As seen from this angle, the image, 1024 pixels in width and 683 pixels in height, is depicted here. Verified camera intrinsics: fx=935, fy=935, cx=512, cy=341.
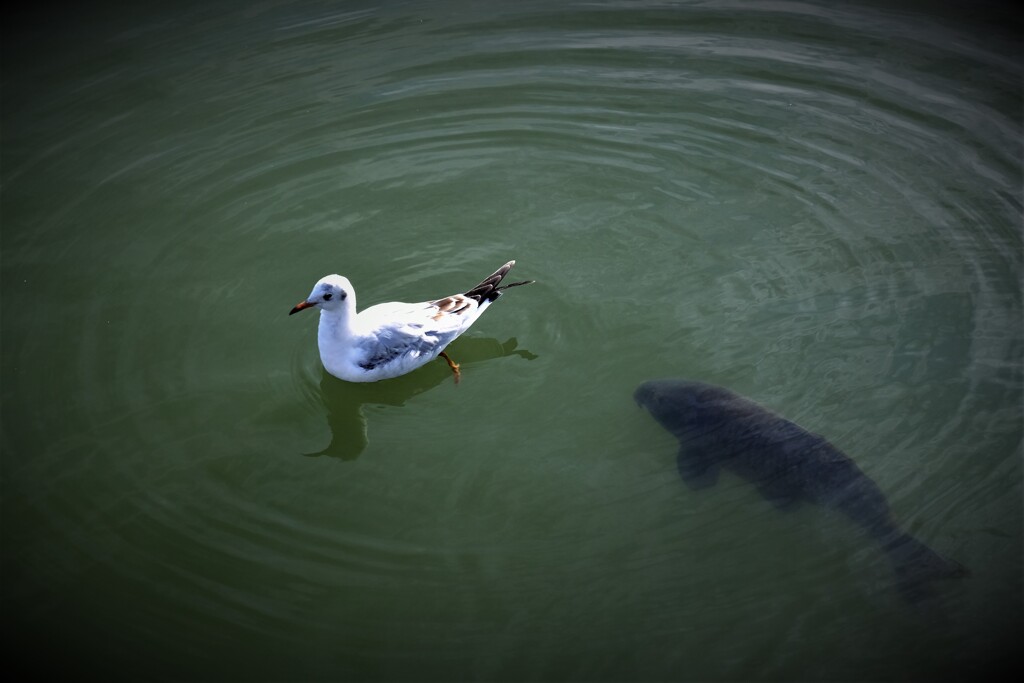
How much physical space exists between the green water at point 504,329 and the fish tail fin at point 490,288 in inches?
9.7

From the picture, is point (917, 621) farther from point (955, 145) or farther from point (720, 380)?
point (955, 145)

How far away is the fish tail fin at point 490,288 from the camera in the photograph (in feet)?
19.4

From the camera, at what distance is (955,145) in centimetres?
729

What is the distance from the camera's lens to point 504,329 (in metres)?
6.05

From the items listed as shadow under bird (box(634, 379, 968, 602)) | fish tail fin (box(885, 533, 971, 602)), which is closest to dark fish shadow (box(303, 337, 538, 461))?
shadow under bird (box(634, 379, 968, 602))

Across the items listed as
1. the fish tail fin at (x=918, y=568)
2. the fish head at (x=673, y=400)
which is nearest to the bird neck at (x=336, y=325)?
the fish head at (x=673, y=400)

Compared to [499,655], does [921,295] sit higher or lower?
higher

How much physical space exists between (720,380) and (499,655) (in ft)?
7.24

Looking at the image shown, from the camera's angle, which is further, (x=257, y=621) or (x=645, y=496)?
(x=645, y=496)

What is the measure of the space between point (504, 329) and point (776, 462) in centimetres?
194

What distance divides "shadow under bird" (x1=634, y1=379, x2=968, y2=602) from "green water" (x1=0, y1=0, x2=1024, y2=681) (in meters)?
0.10

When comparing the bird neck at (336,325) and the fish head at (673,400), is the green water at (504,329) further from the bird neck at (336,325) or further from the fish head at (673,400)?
the bird neck at (336,325)

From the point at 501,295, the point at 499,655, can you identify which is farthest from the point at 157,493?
the point at 501,295

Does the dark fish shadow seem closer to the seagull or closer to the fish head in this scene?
the seagull
